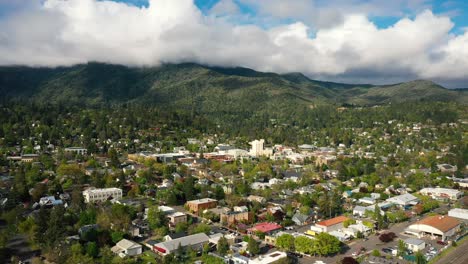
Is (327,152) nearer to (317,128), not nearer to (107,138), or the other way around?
(317,128)

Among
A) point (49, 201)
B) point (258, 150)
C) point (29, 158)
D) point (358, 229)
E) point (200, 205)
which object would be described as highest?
point (29, 158)

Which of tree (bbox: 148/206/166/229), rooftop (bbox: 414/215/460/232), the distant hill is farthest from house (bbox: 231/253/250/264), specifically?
the distant hill

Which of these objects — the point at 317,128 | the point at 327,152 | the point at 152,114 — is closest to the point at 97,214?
the point at 327,152

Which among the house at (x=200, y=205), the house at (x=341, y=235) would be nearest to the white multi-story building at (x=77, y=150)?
the house at (x=200, y=205)

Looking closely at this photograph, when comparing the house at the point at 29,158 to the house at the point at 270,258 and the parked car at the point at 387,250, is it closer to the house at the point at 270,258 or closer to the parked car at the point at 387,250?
the house at the point at 270,258

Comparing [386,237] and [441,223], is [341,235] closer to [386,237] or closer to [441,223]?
[386,237]

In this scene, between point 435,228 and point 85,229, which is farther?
point 435,228

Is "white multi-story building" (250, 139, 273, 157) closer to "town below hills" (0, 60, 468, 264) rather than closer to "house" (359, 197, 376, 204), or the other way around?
"town below hills" (0, 60, 468, 264)

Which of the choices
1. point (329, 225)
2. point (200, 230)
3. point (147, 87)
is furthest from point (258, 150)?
point (147, 87)
